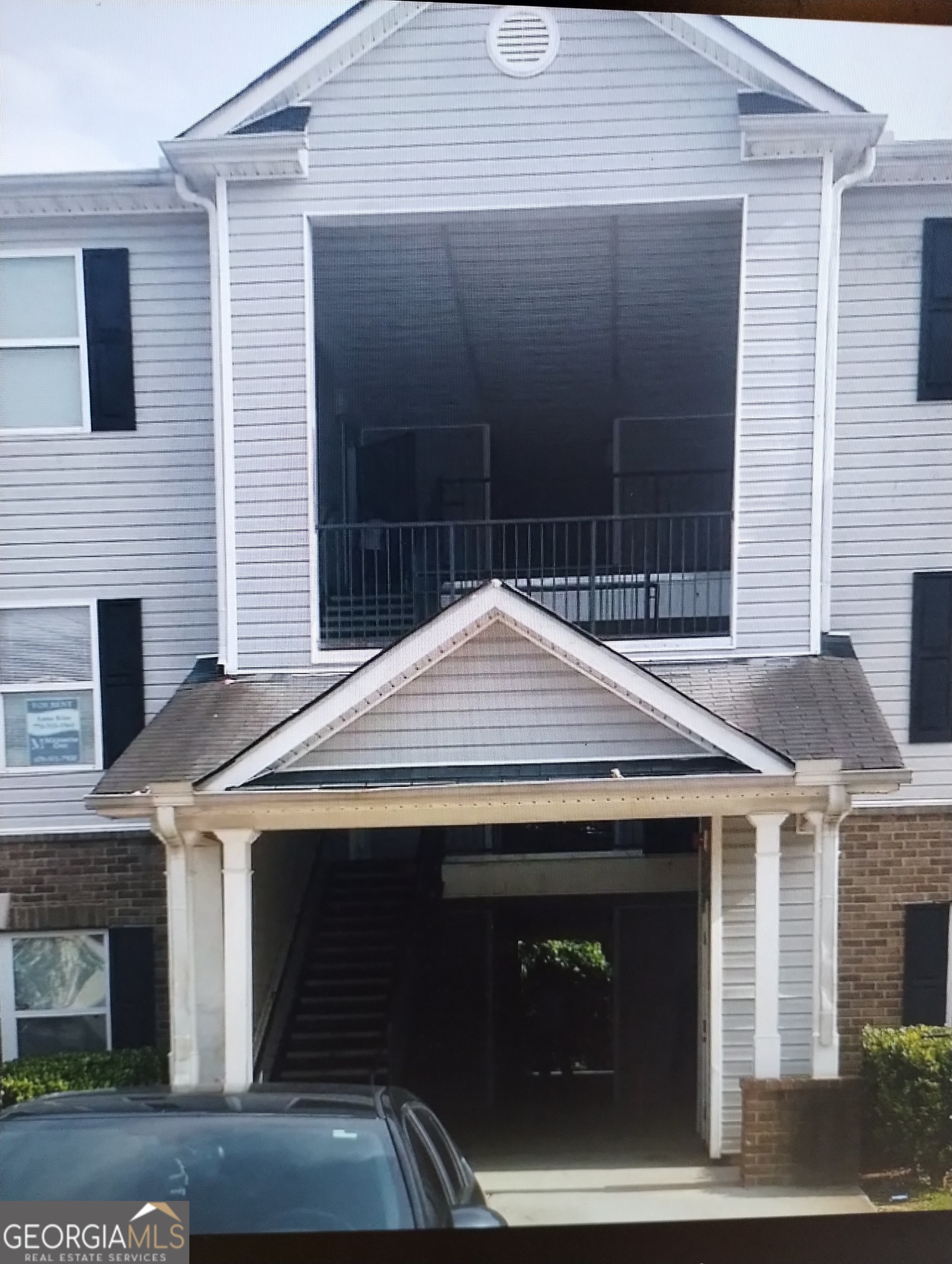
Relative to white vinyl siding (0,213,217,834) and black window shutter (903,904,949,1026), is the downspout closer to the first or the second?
black window shutter (903,904,949,1026)

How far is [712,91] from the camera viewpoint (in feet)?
9.19

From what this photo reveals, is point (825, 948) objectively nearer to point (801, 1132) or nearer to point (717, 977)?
point (717, 977)

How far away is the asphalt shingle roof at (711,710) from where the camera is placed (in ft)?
8.74

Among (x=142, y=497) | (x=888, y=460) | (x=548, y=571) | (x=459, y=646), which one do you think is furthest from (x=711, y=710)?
(x=142, y=497)

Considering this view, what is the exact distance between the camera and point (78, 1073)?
267 cm

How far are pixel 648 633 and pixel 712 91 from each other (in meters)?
1.80

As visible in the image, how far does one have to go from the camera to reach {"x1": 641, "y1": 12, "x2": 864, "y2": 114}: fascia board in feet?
8.72

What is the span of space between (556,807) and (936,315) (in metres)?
2.03

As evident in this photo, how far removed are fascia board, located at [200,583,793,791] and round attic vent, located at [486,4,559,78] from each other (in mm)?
1678

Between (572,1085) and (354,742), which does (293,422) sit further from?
(572,1085)

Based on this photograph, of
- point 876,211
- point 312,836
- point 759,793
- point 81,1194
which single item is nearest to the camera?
point 81,1194

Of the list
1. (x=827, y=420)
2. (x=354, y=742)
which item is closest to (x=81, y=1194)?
(x=354, y=742)

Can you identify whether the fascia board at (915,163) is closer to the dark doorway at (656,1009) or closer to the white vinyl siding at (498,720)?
the white vinyl siding at (498,720)

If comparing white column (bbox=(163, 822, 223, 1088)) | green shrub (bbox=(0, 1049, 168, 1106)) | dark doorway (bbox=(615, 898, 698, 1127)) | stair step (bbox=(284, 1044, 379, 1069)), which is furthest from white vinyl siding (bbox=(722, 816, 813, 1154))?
green shrub (bbox=(0, 1049, 168, 1106))
